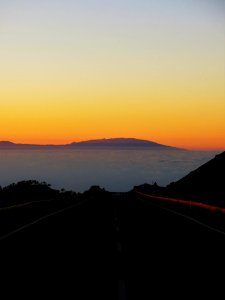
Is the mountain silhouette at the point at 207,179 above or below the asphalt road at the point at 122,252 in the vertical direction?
above

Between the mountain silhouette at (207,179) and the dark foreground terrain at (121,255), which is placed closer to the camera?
the dark foreground terrain at (121,255)

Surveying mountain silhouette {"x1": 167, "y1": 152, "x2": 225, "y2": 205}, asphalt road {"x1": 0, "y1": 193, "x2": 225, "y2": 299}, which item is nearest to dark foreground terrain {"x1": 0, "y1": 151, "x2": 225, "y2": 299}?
asphalt road {"x1": 0, "y1": 193, "x2": 225, "y2": 299}

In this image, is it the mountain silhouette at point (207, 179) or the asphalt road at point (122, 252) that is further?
the mountain silhouette at point (207, 179)

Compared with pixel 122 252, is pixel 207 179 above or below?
above

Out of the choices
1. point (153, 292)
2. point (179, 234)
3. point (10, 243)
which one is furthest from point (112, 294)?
point (179, 234)

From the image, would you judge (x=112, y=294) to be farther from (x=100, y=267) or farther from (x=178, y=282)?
(x=100, y=267)

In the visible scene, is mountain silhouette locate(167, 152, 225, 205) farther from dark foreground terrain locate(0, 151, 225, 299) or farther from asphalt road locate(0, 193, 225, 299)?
asphalt road locate(0, 193, 225, 299)

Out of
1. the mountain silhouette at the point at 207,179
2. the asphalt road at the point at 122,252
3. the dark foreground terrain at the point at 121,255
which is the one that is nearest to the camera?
the dark foreground terrain at the point at 121,255

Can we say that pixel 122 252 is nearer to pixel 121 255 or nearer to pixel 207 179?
pixel 121 255

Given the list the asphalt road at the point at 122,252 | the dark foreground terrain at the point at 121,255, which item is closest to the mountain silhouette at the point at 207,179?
the dark foreground terrain at the point at 121,255

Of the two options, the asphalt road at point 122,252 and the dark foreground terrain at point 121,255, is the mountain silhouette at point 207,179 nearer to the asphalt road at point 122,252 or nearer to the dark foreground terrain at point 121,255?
the dark foreground terrain at point 121,255

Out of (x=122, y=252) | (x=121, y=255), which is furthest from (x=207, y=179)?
(x=121, y=255)

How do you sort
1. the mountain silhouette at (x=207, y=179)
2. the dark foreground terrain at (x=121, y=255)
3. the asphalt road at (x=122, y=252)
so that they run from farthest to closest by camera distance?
1. the mountain silhouette at (x=207, y=179)
2. the asphalt road at (x=122, y=252)
3. the dark foreground terrain at (x=121, y=255)

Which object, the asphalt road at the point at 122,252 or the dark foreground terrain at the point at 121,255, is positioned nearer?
the dark foreground terrain at the point at 121,255
